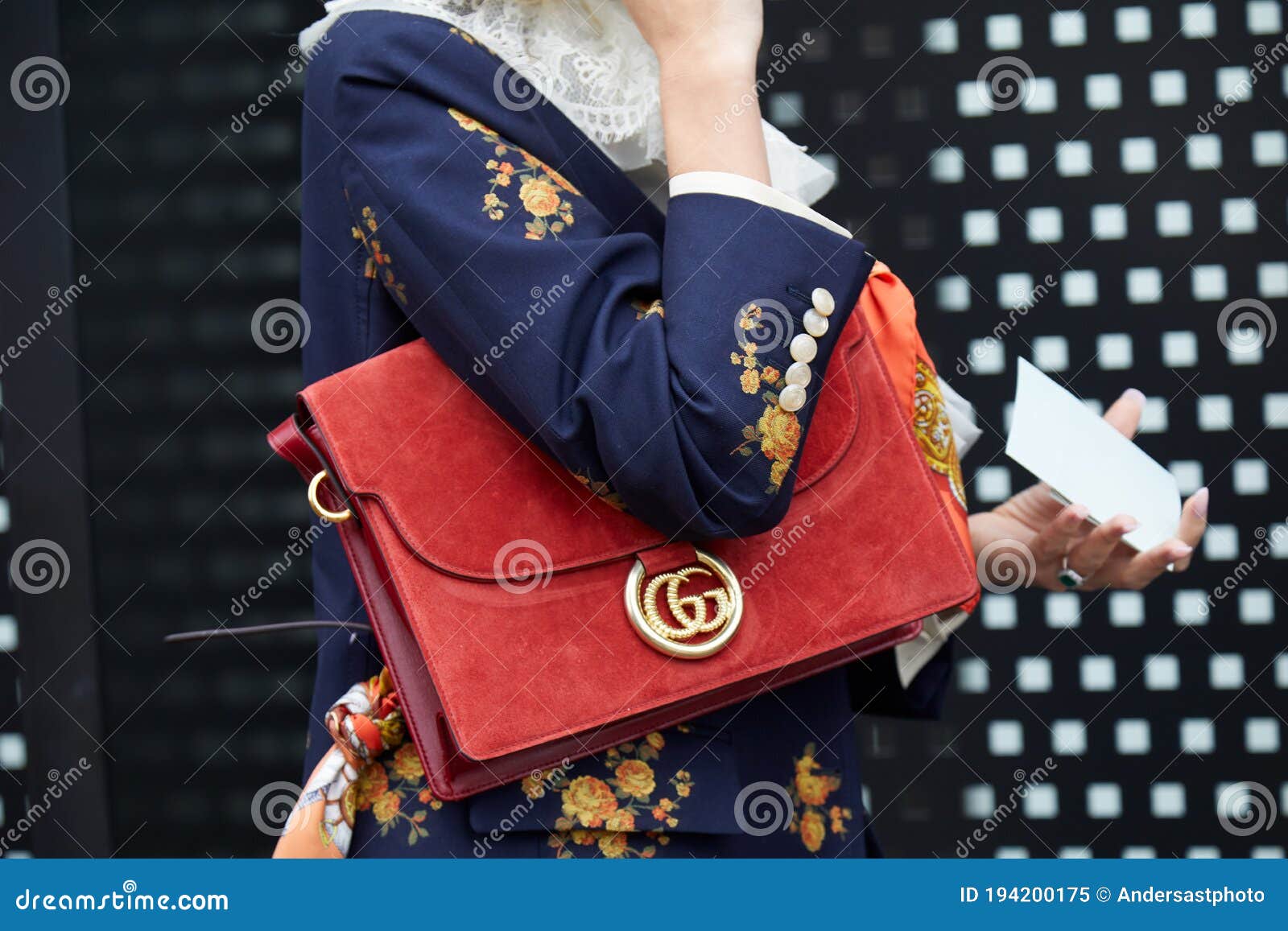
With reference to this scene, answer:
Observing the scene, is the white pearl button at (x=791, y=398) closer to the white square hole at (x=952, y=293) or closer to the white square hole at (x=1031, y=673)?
the white square hole at (x=952, y=293)

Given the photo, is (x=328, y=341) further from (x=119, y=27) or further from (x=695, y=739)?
(x=119, y=27)

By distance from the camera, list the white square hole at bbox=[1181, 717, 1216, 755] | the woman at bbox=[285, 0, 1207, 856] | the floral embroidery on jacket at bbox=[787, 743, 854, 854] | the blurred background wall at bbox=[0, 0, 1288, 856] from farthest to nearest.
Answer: the white square hole at bbox=[1181, 717, 1216, 755]
the blurred background wall at bbox=[0, 0, 1288, 856]
the floral embroidery on jacket at bbox=[787, 743, 854, 854]
the woman at bbox=[285, 0, 1207, 856]

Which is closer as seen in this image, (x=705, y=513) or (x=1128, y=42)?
(x=705, y=513)

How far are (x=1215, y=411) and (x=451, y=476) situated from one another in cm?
111

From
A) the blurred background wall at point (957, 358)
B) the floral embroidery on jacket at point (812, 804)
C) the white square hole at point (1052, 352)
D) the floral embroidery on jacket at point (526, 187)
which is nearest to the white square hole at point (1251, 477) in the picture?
the blurred background wall at point (957, 358)

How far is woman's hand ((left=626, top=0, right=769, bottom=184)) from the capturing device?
28.6 inches

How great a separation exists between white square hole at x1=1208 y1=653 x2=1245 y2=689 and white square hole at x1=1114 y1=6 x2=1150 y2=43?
79 centimetres

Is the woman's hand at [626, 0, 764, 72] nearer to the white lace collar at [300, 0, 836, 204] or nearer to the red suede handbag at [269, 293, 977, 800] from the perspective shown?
the white lace collar at [300, 0, 836, 204]

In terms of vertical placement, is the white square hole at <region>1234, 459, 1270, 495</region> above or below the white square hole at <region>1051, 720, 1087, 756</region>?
above

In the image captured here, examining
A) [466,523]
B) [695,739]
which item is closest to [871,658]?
[695,739]

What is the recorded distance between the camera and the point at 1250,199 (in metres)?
1.39

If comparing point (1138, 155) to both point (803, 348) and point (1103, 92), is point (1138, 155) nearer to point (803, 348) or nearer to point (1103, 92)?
point (1103, 92)

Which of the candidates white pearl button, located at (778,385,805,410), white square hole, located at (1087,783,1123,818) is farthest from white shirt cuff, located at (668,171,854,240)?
white square hole, located at (1087,783,1123,818)
